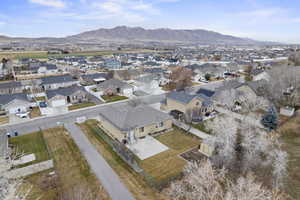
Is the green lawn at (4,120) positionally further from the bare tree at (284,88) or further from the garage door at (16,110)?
the bare tree at (284,88)

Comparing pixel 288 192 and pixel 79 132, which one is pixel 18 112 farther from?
pixel 288 192

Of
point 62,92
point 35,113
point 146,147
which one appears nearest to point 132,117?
point 146,147

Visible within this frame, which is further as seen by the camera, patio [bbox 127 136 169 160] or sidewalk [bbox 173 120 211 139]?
sidewalk [bbox 173 120 211 139]

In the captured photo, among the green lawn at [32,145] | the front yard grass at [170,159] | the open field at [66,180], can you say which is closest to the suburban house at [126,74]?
the green lawn at [32,145]

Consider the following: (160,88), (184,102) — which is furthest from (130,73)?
(184,102)

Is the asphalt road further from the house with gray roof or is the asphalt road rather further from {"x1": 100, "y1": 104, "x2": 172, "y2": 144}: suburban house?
{"x1": 100, "y1": 104, "x2": 172, "y2": 144}: suburban house

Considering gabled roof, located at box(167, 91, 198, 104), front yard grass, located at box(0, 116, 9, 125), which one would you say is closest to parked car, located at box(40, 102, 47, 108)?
front yard grass, located at box(0, 116, 9, 125)

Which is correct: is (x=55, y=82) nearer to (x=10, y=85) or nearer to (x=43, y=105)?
(x=10, y=85)
